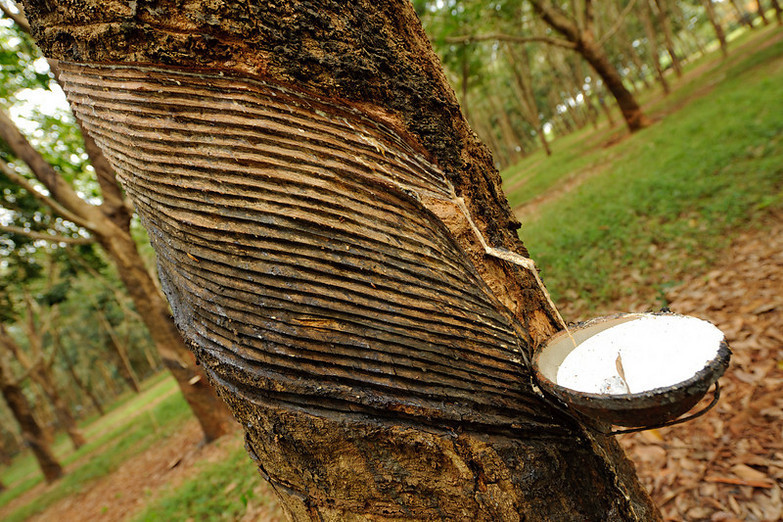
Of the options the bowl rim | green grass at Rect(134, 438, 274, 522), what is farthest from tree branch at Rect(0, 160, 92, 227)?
the bowl rim

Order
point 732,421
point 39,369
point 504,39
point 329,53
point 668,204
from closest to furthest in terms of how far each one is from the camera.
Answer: point 329,53, point 732,421, point 668,204, point 504,39, point 39,369

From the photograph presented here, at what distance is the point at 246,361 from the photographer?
97cm

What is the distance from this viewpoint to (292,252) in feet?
3.12

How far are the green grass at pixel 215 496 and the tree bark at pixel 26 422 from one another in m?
7.70

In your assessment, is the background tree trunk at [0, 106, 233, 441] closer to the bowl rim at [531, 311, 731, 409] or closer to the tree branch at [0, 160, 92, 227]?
the tree branch at [0, 160, 92, 227]

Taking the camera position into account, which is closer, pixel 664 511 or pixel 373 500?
pixel 373 500

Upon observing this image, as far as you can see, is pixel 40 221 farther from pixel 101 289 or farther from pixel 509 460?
pixel 101 289

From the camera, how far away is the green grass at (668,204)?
16.2 feet

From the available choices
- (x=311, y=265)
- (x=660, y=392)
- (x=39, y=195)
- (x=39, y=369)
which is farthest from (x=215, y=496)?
(x=39, y=369)

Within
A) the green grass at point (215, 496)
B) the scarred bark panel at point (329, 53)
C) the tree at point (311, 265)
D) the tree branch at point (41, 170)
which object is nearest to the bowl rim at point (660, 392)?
the tree at point (311, 265)

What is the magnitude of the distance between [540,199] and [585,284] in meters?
6.18

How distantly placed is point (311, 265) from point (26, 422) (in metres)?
13.7

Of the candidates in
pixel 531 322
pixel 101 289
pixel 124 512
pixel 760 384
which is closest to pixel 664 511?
pixel 760 384

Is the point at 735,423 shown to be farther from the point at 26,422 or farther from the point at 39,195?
the point at 26,422
